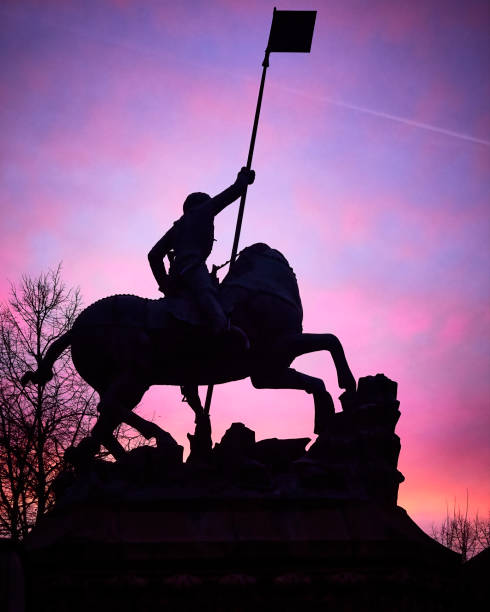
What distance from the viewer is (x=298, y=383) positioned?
28.7ft

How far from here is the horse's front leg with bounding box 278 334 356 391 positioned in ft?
28.1

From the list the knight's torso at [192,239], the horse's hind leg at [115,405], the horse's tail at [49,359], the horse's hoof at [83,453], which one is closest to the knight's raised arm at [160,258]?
the knight's torso at [192,239]

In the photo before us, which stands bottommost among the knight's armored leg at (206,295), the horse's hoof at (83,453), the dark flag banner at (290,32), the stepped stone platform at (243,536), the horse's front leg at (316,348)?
the stepped stone platform at (243,536)

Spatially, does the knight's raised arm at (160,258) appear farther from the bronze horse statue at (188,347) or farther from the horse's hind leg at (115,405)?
the horse's hind leg at (115,405)

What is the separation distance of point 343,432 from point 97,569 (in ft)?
9.04

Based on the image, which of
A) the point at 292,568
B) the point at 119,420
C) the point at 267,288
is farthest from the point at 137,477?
the point at 267,288

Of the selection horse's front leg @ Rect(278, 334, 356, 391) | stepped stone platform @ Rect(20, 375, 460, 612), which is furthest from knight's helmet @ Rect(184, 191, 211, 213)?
stepped stone platform @ Rect(20, 375, 460, 612)

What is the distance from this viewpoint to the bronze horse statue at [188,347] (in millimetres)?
8078

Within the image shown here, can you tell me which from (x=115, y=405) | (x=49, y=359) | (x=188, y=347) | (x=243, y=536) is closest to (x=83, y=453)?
(x=115, y=405)

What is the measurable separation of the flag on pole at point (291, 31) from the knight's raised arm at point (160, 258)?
3175 millimetres

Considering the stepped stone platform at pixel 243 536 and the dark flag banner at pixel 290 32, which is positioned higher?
the dark flag banner at pixel 290 32

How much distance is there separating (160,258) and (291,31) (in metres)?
3.64

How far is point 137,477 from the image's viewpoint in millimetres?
7441

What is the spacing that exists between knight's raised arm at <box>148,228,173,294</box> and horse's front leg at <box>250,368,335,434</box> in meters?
1.47
